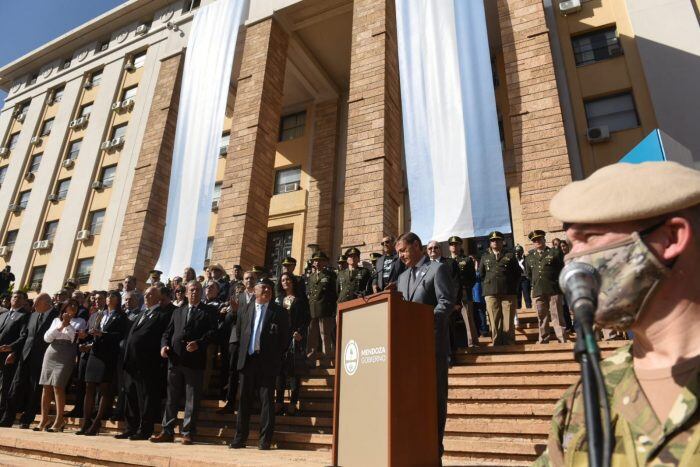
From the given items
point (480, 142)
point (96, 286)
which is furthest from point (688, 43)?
point (96, 286)

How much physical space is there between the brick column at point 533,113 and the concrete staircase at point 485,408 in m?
4.60

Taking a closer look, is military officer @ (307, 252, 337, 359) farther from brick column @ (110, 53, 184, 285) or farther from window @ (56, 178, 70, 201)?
window @ (56, 178, 70, 201)

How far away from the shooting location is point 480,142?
10.3 metres

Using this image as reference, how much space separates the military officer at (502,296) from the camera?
7363 mm

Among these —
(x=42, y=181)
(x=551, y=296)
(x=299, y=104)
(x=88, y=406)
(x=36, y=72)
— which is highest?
(x=36, y=72)

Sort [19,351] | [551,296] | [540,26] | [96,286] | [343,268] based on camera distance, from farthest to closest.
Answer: [96,286], [540,26], [343,268], [19,351], [551,296]

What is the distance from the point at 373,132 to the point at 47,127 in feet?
79.7

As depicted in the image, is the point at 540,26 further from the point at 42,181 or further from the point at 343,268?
the point at 42,181

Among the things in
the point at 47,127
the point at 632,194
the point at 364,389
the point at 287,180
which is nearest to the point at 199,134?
the point at 287,180

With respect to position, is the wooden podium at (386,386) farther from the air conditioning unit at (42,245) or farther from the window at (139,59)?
the window at (139,59)

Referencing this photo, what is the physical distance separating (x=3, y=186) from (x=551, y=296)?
30731mm

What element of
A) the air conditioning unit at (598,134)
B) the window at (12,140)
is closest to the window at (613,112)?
the air conditioning unit at (598,134)

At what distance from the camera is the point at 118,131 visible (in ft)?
78.2

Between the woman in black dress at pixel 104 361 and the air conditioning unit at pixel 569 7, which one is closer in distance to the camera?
the woman in black dress at pixel 104 361
